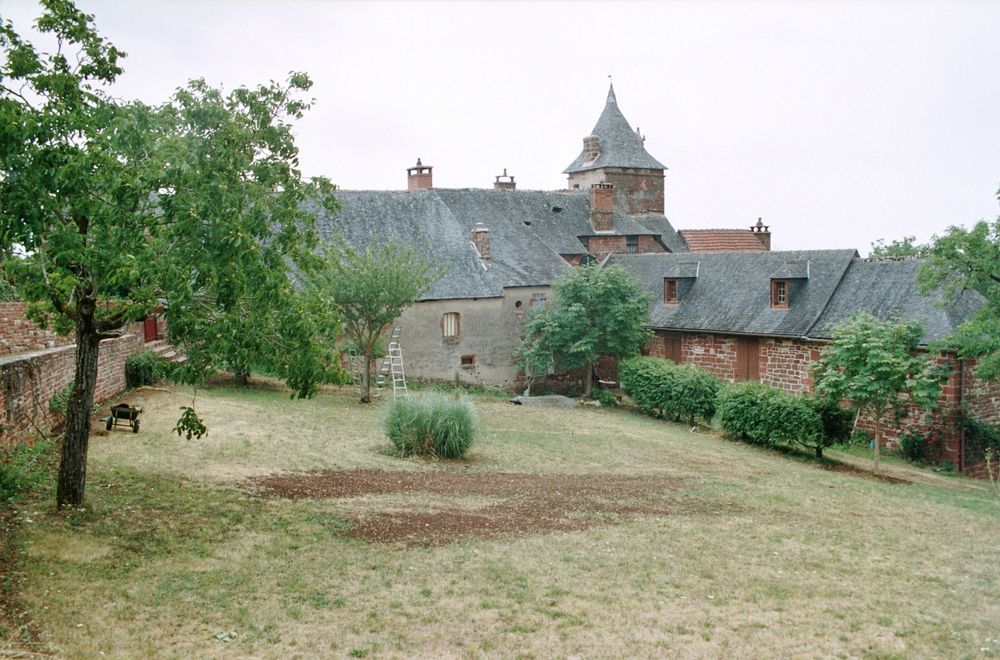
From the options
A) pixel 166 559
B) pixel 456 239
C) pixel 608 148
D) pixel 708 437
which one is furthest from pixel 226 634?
pixel 608 148

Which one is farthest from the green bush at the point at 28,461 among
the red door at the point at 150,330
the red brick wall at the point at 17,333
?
the red door at the point at 150,330

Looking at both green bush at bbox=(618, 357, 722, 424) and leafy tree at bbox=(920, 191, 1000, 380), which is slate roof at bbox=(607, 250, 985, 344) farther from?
green bush at bbox=(618, 357, 722, 424)

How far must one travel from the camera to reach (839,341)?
22.2 meters

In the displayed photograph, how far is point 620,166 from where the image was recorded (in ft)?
152

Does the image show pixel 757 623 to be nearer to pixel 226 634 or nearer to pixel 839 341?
pixel 226 634

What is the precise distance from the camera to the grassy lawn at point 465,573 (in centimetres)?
804

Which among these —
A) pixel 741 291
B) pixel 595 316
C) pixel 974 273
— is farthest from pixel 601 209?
pixel 974 273

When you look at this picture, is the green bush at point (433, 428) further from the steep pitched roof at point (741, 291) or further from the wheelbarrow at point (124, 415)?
the steep pitched roof at point (741, 291)

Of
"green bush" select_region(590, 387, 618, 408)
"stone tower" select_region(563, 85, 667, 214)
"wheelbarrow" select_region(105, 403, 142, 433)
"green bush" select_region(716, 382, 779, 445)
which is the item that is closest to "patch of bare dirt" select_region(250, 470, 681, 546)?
"wheelbarrow" select_region(105, 403, 142, 433)

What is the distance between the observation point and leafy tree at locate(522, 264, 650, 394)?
104 ft

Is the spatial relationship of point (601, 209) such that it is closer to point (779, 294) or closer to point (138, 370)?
point (779, 294)

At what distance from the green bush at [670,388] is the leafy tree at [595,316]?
1212mm

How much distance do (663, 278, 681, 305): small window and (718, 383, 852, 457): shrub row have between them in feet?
31.0

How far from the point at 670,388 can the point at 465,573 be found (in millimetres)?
19703
